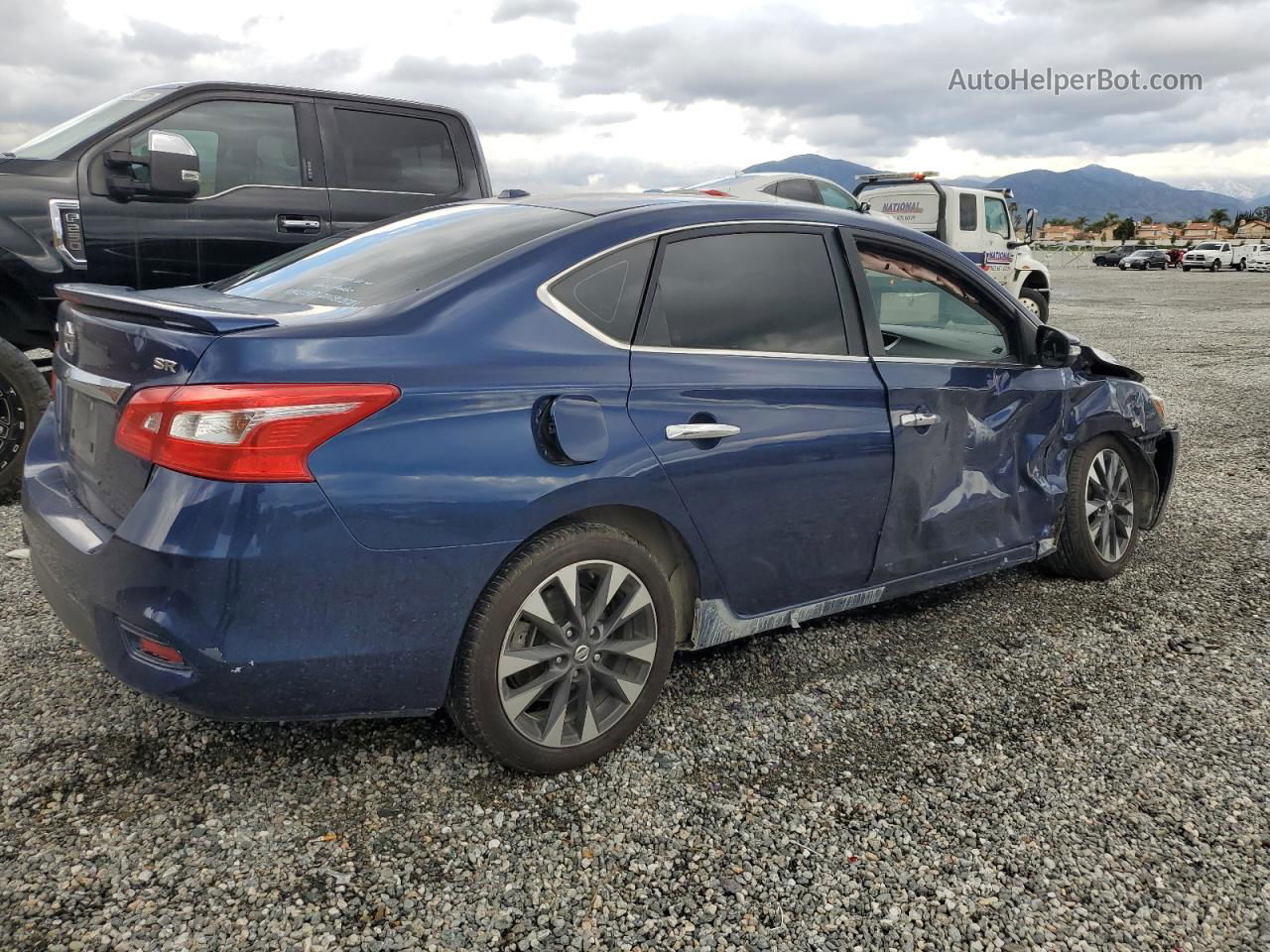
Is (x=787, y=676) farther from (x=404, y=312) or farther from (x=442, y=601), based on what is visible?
(x=404, y=312)

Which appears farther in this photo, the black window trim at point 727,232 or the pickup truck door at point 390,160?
the pickup truck door at point 390,160

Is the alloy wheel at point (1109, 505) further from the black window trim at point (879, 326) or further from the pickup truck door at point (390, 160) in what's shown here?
the pickup truck door at point (390, 160)

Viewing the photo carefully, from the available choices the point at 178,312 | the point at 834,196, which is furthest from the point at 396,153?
the point at 834,196

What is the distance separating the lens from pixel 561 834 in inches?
101

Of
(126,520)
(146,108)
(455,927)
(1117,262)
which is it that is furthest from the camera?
(1117,262)

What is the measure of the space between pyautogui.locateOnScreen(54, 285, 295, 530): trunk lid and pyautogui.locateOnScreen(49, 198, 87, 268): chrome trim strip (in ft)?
8.60

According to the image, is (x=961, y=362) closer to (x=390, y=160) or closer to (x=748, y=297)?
(x=748, y=297)

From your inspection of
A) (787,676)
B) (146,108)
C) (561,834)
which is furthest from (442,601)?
(146,108)

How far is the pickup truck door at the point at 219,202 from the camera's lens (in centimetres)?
536

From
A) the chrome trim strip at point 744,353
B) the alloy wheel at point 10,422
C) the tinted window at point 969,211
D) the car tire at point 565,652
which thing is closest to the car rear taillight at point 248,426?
the car tire at point 565,652

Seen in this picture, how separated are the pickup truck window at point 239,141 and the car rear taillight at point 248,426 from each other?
387cm

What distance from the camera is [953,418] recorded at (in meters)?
3.57

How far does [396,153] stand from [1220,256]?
52235mm

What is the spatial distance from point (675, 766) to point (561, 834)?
458mm
